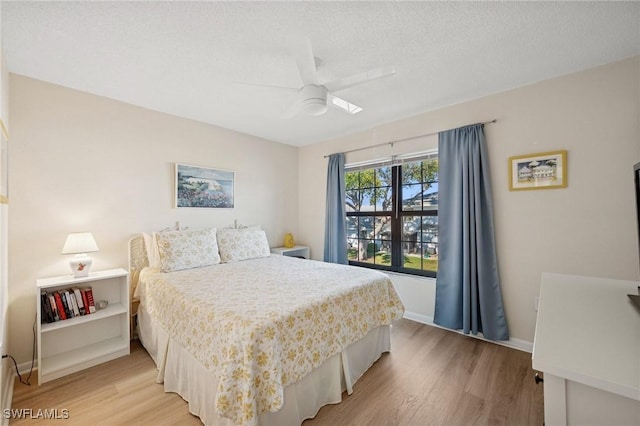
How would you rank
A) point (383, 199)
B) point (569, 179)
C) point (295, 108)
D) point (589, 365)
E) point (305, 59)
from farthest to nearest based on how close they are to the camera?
point (383, 199) < point (569, 179) < point (295, 108) < point (305, 59) < point (589, 365)

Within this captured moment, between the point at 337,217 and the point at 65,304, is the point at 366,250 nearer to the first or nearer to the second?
the point at 337,217

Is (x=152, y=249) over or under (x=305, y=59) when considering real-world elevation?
under

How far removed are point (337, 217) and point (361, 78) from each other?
2389 mm

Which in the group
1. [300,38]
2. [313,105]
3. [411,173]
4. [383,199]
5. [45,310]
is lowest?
[45,310]

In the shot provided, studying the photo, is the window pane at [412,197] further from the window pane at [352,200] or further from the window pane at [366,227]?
the window pane at [352,200]

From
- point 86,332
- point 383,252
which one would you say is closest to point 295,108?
point 383,252

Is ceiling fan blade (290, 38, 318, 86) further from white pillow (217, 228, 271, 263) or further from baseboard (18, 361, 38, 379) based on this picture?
baseboard (18, 361, 38, 379)

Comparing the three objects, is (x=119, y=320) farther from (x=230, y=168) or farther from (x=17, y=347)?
(x=230, y=168)

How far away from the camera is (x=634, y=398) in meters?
0.59

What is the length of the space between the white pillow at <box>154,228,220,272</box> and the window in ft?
6.67

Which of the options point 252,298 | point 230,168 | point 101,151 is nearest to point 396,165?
point 230,168

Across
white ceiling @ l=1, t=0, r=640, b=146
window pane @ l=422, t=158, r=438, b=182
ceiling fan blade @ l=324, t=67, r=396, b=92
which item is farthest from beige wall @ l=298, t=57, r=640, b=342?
ceiling fan blade @ l=324, t=67, r=396, b=92

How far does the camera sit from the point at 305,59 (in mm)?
1635

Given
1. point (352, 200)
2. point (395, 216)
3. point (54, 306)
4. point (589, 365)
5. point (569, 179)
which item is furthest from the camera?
point (352, 200)
